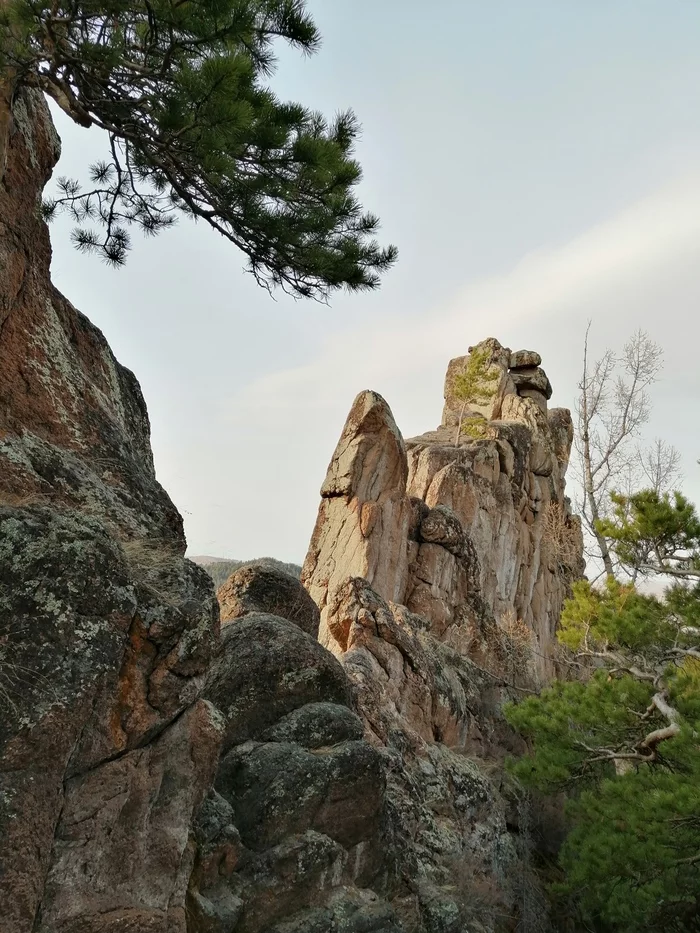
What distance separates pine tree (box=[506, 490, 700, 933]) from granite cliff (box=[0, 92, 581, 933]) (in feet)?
5.63

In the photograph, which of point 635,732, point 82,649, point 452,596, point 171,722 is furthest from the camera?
point 452,596

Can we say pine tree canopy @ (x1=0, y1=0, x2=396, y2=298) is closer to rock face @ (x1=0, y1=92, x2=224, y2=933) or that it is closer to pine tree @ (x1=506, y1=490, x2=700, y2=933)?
rock face @ (x1=0, y1=92, x2=224, y2=933)

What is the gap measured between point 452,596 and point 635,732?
10.2 metres

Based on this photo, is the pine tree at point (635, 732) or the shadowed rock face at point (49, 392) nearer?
the shadowed rock face at point (49, 392)

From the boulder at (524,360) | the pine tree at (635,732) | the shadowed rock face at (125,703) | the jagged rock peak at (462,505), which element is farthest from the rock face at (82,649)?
→ the boulder at (524,360)

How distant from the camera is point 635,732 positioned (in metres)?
11.4

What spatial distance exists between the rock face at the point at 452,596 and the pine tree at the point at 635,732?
1707 mm

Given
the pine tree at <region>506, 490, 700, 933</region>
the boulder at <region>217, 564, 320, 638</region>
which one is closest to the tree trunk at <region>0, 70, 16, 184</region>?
the boulder at <region>217, 564, 320, 638</region>

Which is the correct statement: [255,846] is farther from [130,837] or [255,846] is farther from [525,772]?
[525,772]

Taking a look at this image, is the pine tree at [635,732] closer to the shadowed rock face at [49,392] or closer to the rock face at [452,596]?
the rock face at [452,596]

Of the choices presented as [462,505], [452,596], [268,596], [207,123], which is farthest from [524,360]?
[207,123]

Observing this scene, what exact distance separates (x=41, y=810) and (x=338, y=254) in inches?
243

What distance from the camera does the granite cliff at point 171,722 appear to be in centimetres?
587

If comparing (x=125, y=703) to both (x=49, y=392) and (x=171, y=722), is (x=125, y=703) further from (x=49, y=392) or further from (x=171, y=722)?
(x=49, y=392)
